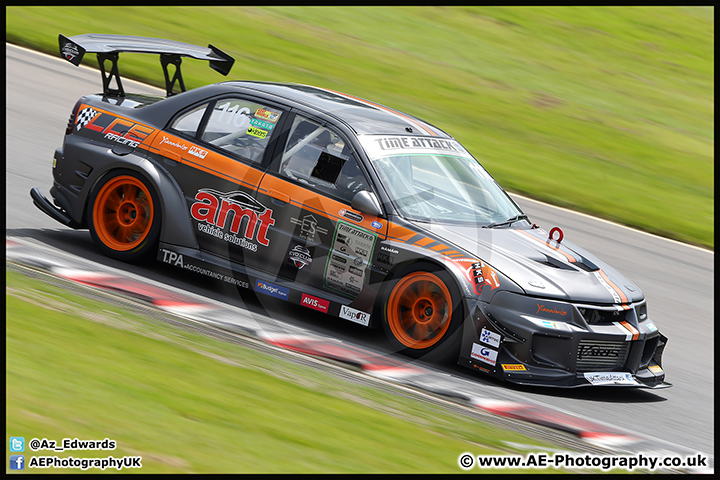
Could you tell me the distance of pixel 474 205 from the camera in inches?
267

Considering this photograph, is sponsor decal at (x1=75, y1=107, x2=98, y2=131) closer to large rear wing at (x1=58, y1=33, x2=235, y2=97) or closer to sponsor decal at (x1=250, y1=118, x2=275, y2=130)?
large rear wing at (x1=58, y1=33, x2=235, y2=97)

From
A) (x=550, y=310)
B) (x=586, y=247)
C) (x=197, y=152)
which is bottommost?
(x=550, y=310)

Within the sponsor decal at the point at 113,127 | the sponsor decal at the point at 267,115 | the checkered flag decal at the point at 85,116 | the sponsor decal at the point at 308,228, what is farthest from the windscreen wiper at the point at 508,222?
the checkered flag decal at the point at 85,116

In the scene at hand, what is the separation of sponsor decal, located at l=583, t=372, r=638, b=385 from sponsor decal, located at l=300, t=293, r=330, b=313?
193 cm

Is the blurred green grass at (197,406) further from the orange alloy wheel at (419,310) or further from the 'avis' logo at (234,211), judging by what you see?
the 'avis' logo at (234,211)

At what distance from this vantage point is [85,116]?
7.41m

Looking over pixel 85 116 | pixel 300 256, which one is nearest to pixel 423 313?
pixel 300 256

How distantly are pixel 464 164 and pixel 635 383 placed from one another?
225 centimetres

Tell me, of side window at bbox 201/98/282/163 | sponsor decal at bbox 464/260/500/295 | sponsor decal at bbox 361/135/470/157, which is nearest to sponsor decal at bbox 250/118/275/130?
side window at bbox 201/98/282/163

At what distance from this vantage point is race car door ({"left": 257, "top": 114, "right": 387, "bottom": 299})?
20.7 ft

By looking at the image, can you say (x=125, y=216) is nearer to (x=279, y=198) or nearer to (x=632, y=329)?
(x=279, y=198)

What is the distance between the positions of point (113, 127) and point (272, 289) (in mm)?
2103
